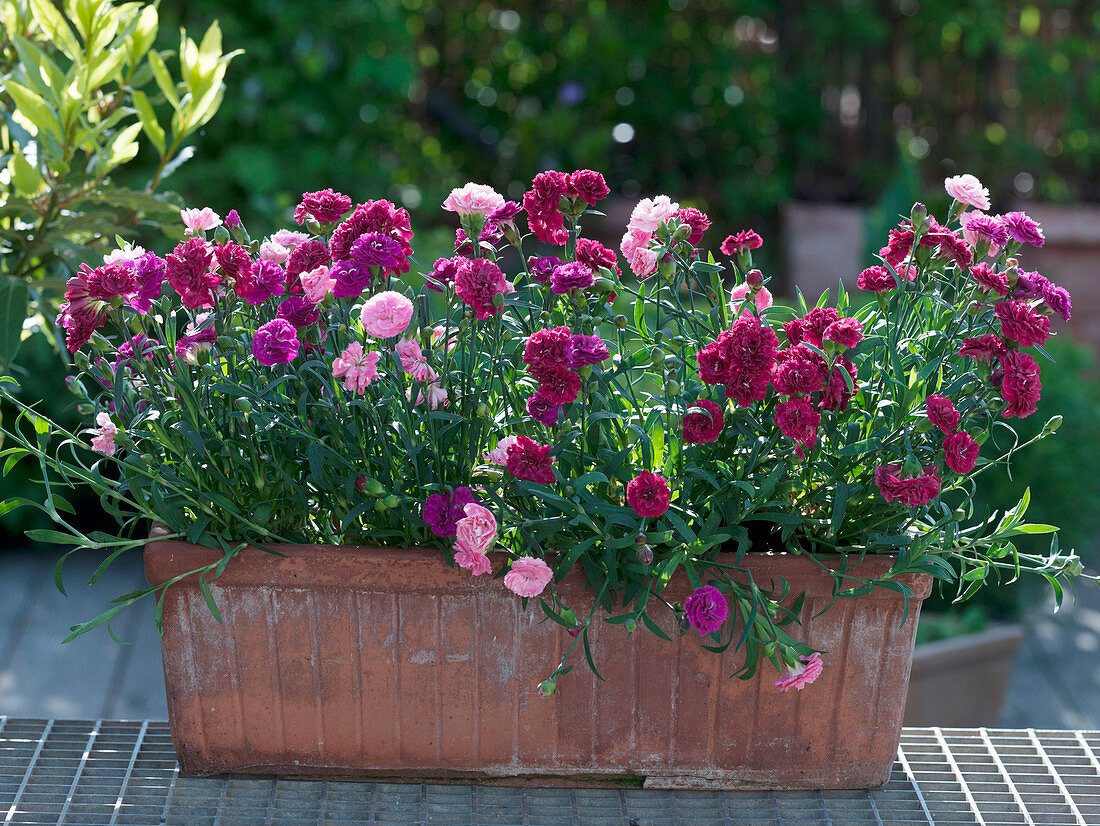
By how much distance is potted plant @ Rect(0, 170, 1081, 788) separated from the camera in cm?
85

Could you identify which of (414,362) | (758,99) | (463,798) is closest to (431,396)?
(414,362)

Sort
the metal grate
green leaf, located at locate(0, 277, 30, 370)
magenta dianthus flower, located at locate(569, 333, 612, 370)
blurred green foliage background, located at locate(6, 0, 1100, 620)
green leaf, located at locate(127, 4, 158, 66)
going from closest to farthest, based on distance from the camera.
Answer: magenta dianthus flower, located at locate(569, 333, 612, 370) → the metal grate → green leaf, located at locate(0, 277, 30, 370) → green leaf, located at locate(127, 4, 158, 66) → blurred green foliage background, located at locate(6, 0, 1100, 620)

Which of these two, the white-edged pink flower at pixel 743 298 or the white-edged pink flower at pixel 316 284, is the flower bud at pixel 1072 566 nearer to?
the white-edged pink flower at pixel 743 298

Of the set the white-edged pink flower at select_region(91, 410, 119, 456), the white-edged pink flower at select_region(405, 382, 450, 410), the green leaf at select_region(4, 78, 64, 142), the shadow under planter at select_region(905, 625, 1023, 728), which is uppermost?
the green leaf at select_region(4, 78, 64, 142)

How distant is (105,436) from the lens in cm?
91

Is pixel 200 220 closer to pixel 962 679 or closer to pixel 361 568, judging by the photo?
pixel 361 568

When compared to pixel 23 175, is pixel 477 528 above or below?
below

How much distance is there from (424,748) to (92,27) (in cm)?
76

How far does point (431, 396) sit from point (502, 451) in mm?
71

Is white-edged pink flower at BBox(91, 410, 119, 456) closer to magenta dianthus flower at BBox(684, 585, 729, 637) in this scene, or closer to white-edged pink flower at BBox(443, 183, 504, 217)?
white-edged pink flower at BBox(443, 183, 504, 217)

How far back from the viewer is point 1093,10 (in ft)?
12.4

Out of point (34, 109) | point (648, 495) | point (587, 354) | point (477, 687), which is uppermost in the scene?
point (34, 109)

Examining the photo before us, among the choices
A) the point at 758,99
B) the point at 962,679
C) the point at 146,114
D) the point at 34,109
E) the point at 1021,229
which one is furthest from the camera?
the point at 758,99

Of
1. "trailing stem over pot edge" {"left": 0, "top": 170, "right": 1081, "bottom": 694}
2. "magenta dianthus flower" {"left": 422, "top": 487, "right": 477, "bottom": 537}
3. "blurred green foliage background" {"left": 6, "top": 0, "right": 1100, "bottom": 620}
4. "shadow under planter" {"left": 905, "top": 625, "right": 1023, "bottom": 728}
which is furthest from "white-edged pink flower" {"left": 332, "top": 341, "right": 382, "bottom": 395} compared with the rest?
"blurred green foliage background" {"left": 6, "top": 0, "right": 1100, "bottom": 620}
